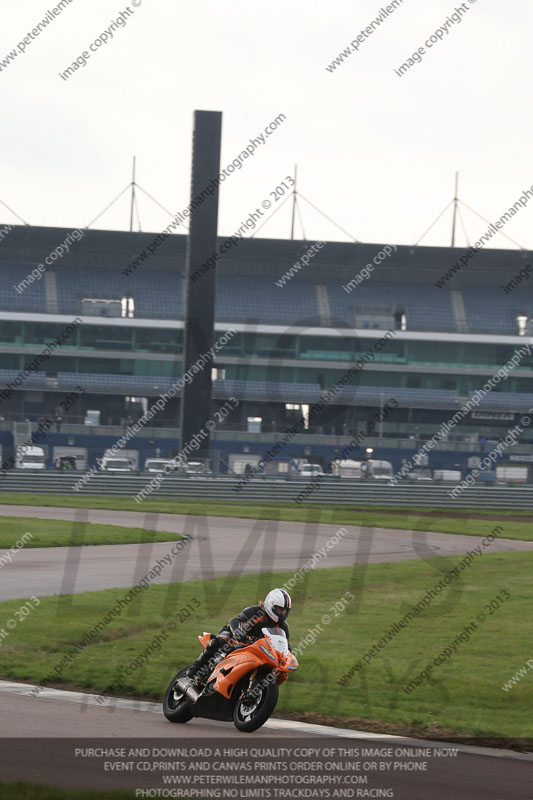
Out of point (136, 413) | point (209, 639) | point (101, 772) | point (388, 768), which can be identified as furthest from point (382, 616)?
point (136, 413)

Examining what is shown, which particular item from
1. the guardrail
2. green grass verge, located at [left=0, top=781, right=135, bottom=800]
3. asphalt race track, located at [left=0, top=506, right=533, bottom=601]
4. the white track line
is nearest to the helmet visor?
the white track line

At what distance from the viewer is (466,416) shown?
7150cm

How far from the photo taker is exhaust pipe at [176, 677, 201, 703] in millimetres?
9289

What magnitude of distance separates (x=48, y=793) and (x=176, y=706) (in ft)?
9.58

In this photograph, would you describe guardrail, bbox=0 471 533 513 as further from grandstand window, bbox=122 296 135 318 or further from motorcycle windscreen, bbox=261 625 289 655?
motorcycle windscreen, bbox=261 625 289 655

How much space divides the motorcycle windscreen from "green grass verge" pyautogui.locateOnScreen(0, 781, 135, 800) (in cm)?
231

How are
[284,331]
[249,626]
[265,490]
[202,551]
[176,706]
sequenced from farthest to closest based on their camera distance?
[284,331] < [265,490] < [202,551] < [176,706] < [249,626]

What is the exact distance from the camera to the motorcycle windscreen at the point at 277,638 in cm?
887

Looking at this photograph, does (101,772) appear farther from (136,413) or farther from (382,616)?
(136,413)

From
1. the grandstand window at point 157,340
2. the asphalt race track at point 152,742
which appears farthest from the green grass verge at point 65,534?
the grandstand window at point 157,340

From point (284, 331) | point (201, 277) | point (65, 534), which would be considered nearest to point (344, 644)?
point (65, 534)

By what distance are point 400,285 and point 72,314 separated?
25.4 metres

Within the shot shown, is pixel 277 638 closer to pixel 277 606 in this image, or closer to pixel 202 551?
pixel 277 606

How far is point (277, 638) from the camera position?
8.95m
